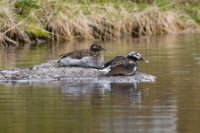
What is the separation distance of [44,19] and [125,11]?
14.1ft

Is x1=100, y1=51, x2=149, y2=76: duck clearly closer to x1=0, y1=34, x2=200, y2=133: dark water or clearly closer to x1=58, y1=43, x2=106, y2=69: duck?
x1=0, y1=34, x2=200, y2=133: dark water

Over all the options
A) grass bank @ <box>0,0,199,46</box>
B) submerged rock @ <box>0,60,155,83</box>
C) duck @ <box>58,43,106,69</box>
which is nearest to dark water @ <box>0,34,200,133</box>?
submerged rock @ <box>0,60,155,83</box>

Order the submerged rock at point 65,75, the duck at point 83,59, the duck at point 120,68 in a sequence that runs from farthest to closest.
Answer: the duck at point 83,59
the duck at point 120,68
the submerged rock at point 65,75

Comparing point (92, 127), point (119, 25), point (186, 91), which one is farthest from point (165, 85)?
point (119, 25)

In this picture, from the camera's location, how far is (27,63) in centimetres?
1992

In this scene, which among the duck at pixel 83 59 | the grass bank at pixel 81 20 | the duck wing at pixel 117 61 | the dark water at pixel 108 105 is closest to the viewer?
the dark water at pixel 108 105

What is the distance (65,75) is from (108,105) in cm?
381

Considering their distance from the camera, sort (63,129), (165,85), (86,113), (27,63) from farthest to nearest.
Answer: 1. (27,63)
2. (165,85)
3. (86,113)
4. (63,129)

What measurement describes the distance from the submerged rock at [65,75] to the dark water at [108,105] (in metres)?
0.39

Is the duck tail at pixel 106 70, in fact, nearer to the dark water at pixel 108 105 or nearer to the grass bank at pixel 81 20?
the dark water at pixel 108 105

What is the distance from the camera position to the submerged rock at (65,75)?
15.9m

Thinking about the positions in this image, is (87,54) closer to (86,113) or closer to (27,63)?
(27,63)

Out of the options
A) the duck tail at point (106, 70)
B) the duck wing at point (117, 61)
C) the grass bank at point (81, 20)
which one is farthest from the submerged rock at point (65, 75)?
the grass bank at point (81, 20)

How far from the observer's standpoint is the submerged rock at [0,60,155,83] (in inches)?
626
